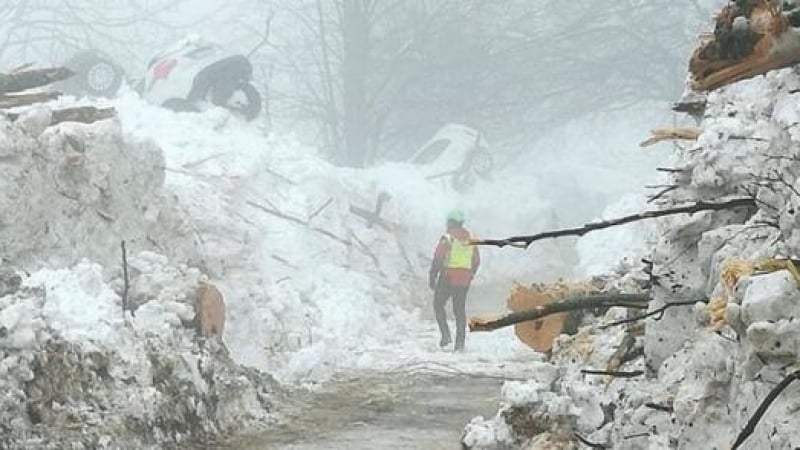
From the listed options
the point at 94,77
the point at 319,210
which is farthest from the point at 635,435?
the point at 94,77

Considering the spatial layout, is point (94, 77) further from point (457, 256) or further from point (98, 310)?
point (98, 310)

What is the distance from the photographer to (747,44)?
4555mm

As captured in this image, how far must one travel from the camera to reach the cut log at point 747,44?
4402mm

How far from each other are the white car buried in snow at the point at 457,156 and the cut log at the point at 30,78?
13.6 meters

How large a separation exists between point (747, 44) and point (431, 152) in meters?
20.9

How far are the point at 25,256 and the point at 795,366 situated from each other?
785 centimetres

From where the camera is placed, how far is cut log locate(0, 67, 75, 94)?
1099 centimetres

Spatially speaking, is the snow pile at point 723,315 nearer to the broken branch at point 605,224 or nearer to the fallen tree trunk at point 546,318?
the broken branch at point 605,224

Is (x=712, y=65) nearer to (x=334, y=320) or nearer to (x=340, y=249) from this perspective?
(x=334, y=320)

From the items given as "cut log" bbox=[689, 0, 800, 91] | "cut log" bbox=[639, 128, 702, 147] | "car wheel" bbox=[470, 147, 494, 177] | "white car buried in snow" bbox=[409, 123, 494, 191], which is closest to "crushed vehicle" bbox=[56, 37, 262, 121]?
"white car buried in snow" bbox=[409, 123, 494, 191]

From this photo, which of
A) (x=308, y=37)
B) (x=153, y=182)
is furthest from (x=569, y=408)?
(x=308, y=37)

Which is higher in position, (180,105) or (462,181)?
(180,105)

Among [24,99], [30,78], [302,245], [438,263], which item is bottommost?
[438,263]

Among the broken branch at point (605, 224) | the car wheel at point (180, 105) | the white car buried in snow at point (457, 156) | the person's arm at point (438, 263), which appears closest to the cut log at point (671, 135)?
the broken branch at point (605, 224)
